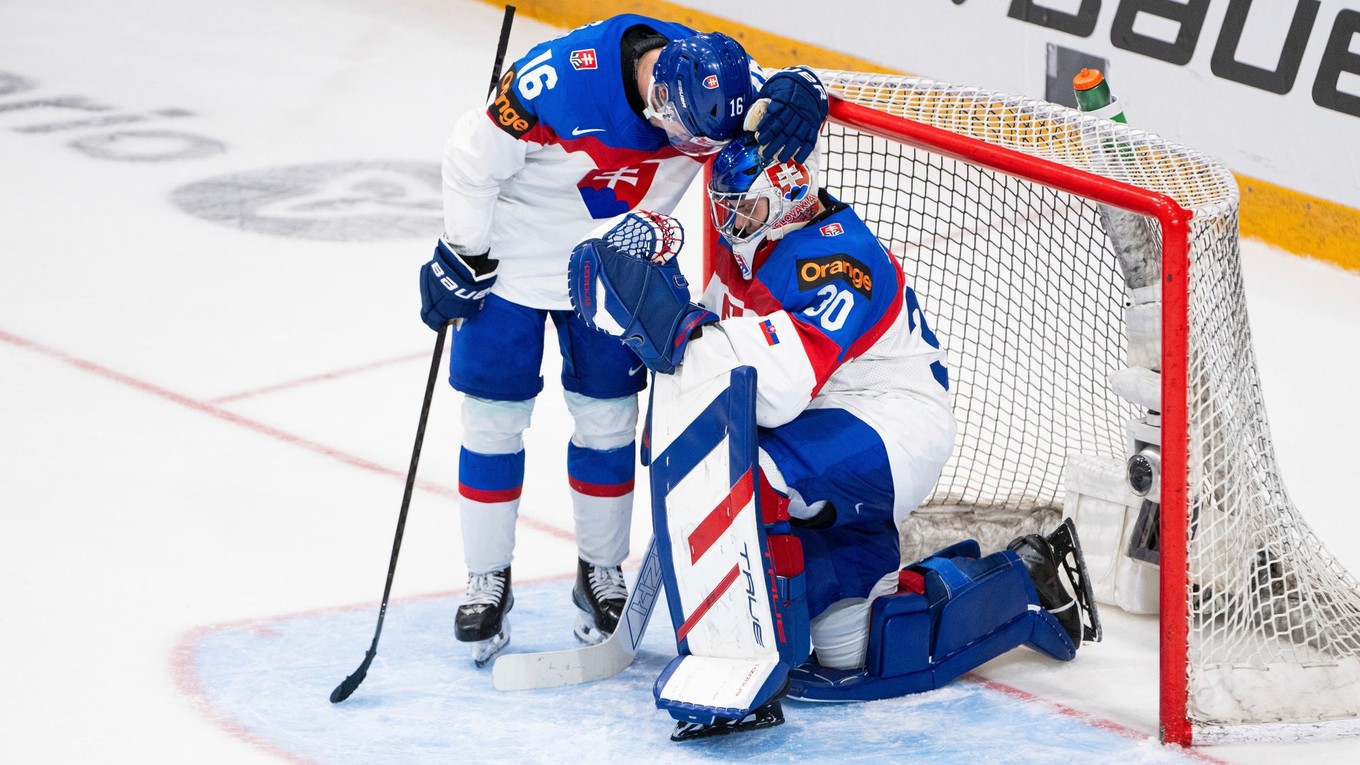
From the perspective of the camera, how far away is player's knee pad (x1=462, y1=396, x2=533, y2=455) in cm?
277

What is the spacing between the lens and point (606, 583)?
2914 millimetres

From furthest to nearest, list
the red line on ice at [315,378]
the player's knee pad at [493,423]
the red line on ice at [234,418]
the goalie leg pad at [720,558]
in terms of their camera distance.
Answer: the red line on ice at [315,378]
the red line on ice at [234,418]
the player's knee pad at [493,423]
the goalie leg pad at [720,558]

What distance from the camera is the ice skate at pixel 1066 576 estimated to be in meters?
2.82

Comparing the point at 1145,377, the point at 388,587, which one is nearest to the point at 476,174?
the point at 388,587

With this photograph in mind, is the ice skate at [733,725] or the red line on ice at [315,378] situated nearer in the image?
the ice skate at [733,725]

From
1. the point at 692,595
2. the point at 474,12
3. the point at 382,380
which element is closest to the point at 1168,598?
the point at 692,595

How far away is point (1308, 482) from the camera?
142 inches

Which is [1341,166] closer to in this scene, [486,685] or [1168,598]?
[1168,598]

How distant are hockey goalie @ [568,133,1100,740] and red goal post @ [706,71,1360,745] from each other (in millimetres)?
338

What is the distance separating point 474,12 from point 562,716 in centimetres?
547

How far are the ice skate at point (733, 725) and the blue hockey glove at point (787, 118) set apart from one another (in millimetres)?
802

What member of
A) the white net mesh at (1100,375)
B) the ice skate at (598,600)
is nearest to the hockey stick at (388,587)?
the ice skate at (598,600)

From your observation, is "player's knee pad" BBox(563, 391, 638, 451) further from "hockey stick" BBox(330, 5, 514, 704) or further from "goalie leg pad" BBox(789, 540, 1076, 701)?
"goalie leg pad" BBox(789, 540, 1076, 701)

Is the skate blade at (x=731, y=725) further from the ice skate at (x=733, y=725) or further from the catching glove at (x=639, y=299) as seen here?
the catching glove at (x=639, y=299)
